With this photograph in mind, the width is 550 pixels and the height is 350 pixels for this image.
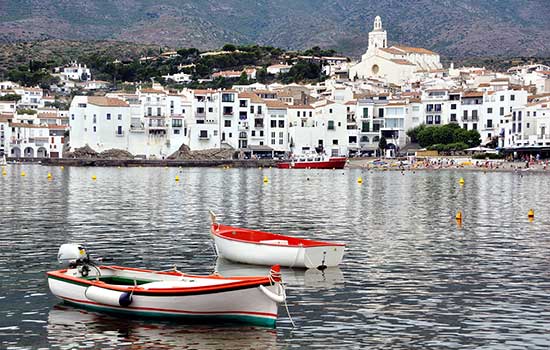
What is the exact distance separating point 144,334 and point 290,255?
870cm

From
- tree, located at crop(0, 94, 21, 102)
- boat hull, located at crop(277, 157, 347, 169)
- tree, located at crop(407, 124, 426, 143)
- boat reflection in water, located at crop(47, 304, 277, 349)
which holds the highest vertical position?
Result: tree, located at crop(0, 94, 21, 102)

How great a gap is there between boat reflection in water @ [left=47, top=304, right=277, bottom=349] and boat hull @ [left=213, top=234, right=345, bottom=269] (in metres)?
7.78

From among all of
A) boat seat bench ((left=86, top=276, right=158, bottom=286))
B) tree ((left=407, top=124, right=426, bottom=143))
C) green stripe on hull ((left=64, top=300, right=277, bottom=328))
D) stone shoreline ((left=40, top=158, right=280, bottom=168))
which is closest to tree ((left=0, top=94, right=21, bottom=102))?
stone shoreline ((left=40, top=158, right=280, bottom=168))

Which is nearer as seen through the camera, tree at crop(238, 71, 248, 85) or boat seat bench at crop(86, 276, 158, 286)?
boat seat bench at crop(86, 276, 158, 286)

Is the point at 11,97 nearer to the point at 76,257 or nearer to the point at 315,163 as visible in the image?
the point at 315,163

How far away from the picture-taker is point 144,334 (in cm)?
1964

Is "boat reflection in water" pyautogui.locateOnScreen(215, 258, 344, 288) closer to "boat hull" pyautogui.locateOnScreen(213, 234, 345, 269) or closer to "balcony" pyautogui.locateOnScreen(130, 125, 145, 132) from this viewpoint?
"boat hull" pyautogui.locateOnScreen(213, 234, 345, 269)

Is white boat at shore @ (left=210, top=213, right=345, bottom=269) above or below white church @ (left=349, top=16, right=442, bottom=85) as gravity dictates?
below

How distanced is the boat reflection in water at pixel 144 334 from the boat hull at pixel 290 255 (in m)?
7.78

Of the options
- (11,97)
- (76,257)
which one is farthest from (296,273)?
(11,97)

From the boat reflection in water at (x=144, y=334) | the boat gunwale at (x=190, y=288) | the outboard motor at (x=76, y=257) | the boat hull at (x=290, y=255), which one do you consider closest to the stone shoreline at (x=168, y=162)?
the boat hull at (x=290, y=255)

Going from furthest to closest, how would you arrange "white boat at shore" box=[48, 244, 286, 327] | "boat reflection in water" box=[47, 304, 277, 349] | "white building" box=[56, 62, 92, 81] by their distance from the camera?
"white building" box=[56, 62, 92, 81], "white boat at shore" box=[48, 244, 286, 327], "boat reflection in water" box=[47, 304, 277, 349]

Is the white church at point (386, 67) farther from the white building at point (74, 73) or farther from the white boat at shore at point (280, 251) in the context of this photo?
the white boat at shore at point (280, 251)

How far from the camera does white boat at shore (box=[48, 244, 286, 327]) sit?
63.9 feet
